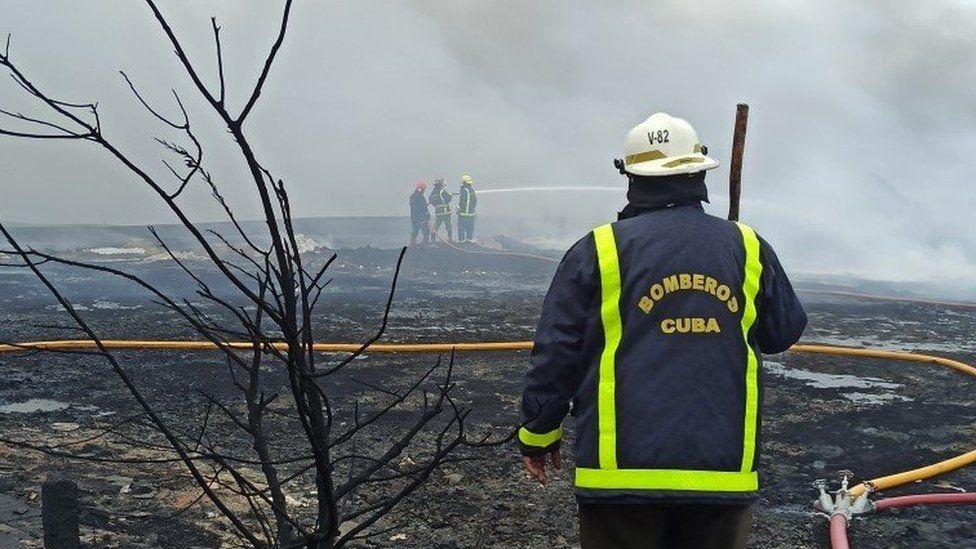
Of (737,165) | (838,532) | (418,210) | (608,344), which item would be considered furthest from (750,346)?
(418,210)

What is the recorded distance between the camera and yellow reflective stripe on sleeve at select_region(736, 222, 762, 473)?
2.12m

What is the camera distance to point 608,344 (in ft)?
7.09

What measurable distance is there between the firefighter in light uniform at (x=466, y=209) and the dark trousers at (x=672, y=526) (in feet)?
60.2

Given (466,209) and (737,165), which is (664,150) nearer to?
(737,165)

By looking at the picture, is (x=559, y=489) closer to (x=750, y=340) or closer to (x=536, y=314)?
(x=750, y=340)

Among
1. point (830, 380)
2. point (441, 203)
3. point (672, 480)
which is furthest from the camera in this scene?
point (441, 203)

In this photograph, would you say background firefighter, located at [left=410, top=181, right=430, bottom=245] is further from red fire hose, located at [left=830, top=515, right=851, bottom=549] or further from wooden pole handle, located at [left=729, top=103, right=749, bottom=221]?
red fire hose, located at [left=830, top=515, right=851, bottom=549]

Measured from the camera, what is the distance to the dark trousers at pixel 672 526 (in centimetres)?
210

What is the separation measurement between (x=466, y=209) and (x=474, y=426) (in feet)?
52.7

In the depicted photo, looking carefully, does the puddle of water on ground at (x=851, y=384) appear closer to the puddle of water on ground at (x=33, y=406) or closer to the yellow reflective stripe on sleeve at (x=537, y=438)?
the yellow reflective stripe on sleeve at (x=537, y=438)

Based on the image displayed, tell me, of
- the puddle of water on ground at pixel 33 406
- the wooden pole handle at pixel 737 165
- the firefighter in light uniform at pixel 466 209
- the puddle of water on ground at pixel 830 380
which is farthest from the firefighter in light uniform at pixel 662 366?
the firefighter in light uniform at pixel 466 209

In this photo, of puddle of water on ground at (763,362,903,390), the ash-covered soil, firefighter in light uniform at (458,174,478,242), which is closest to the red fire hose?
the ash-covered soil

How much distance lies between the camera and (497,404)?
5.61m

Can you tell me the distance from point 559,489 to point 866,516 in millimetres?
1341
